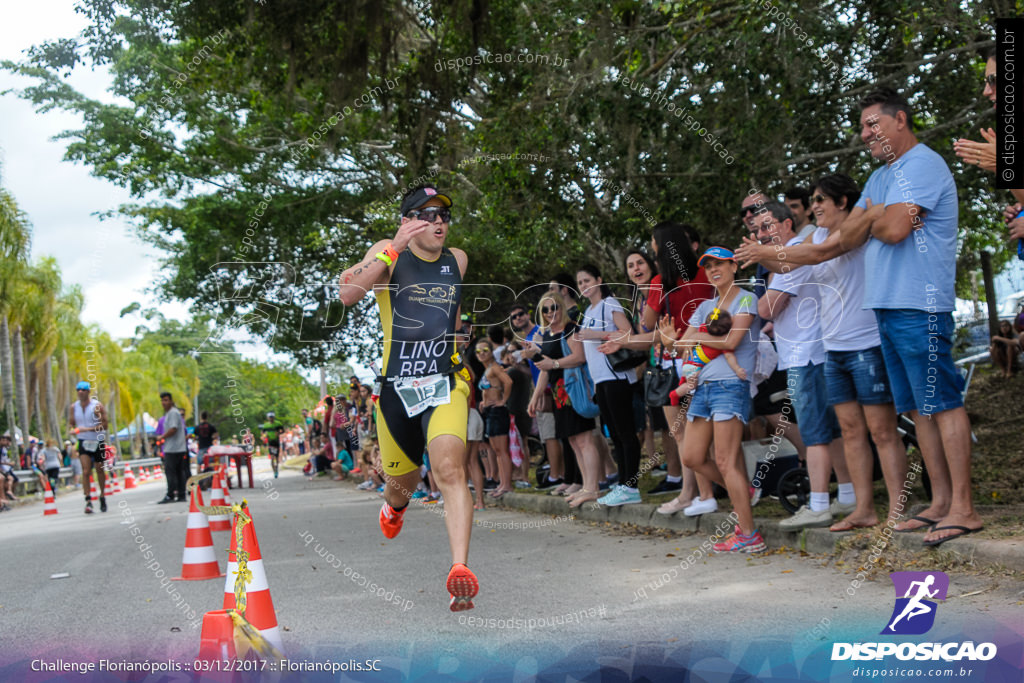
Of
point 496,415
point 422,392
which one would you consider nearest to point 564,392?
point 496,415

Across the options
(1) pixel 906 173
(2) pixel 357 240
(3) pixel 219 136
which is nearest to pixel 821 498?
(1) pixel 906 173

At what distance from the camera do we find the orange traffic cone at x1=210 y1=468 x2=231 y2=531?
8.80m

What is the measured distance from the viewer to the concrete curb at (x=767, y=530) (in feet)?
15.9

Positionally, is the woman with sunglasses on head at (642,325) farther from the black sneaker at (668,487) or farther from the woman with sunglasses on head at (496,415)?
the woman with sunglasses on head at (496,415)

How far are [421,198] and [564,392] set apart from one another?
16.2 feet

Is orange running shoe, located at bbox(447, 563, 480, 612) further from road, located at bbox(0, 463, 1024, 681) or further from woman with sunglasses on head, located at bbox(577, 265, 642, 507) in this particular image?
woman with sunglasses on head, located at bbox(577, 265, 642, 507)

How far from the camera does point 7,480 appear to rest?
75.3 feet

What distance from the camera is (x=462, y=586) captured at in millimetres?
4355

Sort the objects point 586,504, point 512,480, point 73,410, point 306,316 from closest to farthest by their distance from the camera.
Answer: point 586,504 → point 512,480 → point 73,410 → point 306,316

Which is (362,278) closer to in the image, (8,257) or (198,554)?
(198,554)

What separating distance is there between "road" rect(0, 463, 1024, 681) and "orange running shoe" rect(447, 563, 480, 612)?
221 millimetres

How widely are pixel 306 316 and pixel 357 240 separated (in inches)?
94.8

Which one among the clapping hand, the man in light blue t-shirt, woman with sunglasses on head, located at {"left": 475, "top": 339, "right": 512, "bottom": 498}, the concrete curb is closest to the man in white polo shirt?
the concrete curb

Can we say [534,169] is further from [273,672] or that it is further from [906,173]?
[273,672]
